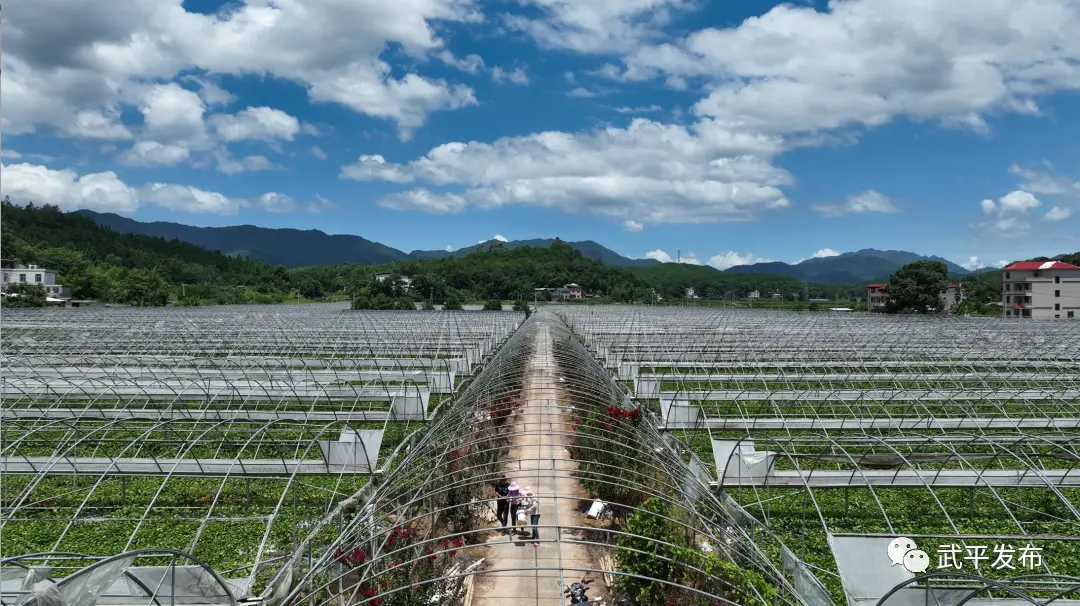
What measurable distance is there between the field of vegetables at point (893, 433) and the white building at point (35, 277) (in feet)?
236

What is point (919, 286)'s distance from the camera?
6669 centimetres

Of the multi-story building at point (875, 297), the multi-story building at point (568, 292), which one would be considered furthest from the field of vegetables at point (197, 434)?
the multi-story building at point (875, 297)

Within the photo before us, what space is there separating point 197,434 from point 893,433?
18238 mm

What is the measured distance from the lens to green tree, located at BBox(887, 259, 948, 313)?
66000 millimetres

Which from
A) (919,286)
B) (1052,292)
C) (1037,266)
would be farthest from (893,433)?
(1037,266)

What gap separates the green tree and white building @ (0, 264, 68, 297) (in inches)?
3715

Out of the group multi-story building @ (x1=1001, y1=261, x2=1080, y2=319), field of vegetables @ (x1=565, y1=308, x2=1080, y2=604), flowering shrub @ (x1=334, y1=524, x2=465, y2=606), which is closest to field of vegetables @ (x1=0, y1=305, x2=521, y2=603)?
flowering shrub @ (x1=334, y1=524, x2=465, y2=606)

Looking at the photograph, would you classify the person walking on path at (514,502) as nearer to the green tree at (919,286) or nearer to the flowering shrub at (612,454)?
the flowering shrub at (612,454)

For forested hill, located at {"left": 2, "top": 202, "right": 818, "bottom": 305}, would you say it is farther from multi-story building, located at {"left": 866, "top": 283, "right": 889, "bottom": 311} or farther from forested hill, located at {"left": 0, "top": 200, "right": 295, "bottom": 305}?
multi-story building, located at {"left": 866, "top": 283, "right": 889, "bottom": 311}

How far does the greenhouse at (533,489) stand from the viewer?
7508 mm

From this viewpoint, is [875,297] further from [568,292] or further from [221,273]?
[221,273]

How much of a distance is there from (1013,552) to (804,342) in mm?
21833

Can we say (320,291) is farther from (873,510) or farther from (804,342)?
(873,510)

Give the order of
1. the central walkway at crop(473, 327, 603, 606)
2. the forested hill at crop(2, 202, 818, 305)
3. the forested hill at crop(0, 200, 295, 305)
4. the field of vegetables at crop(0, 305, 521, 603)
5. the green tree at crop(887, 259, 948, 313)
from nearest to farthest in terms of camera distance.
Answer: the central walkway at crop(473, 327, 603, 606) → the field of vegetables at crop(0, 305, 521, 603) → the green tree at crop(887, 259, 948, 313) → the forested hill at crop(0, 200, 295, 305) → the forested hill at crop(2, 202, 818, 305)
